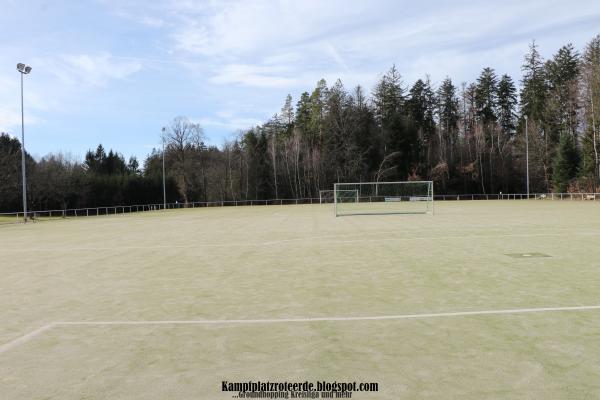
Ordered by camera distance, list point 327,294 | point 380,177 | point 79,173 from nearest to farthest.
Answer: point 327,294
point 79,173
point 380,177

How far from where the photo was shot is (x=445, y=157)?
255ft

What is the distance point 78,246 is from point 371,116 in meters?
68.4

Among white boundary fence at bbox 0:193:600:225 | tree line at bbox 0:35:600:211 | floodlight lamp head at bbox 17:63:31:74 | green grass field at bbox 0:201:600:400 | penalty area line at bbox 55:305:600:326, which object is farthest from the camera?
tree line at bbox 0:35:600:211

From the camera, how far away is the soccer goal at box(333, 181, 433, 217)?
3964 cm

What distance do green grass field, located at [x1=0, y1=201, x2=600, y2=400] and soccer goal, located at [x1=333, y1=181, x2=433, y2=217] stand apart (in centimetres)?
2698

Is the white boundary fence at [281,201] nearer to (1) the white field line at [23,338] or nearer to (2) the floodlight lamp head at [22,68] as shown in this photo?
(2) the floodlight lamp head at [22,68]

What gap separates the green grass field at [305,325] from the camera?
425cm

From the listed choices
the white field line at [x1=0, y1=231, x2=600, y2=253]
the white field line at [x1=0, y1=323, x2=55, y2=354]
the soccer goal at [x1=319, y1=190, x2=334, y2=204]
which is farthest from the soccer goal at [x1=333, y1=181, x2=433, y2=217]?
the white field line at [x1=0, y1=323, x2=55, y2=354]

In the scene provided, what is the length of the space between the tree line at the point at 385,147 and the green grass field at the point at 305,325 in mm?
57793

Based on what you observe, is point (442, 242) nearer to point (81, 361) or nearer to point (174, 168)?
point (81, 361)

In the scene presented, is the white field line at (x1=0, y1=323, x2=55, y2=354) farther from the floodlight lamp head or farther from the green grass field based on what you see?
the floodlight lamp head

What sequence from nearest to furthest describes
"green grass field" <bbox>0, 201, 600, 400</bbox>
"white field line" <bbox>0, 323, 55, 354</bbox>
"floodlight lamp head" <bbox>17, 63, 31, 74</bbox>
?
1. "green grass field" <bbox>0, 201, 600, 400</bbox>
2. "white field line" <bbox>0, 323, 55, 354</bbox>
3. "floodlight lamp head" <bbox>17, 63, 31, 74</bbox>

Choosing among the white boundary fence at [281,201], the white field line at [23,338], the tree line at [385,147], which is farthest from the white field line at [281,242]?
the tree line at [385,147]

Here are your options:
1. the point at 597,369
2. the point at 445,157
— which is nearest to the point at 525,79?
the point at 445,157
